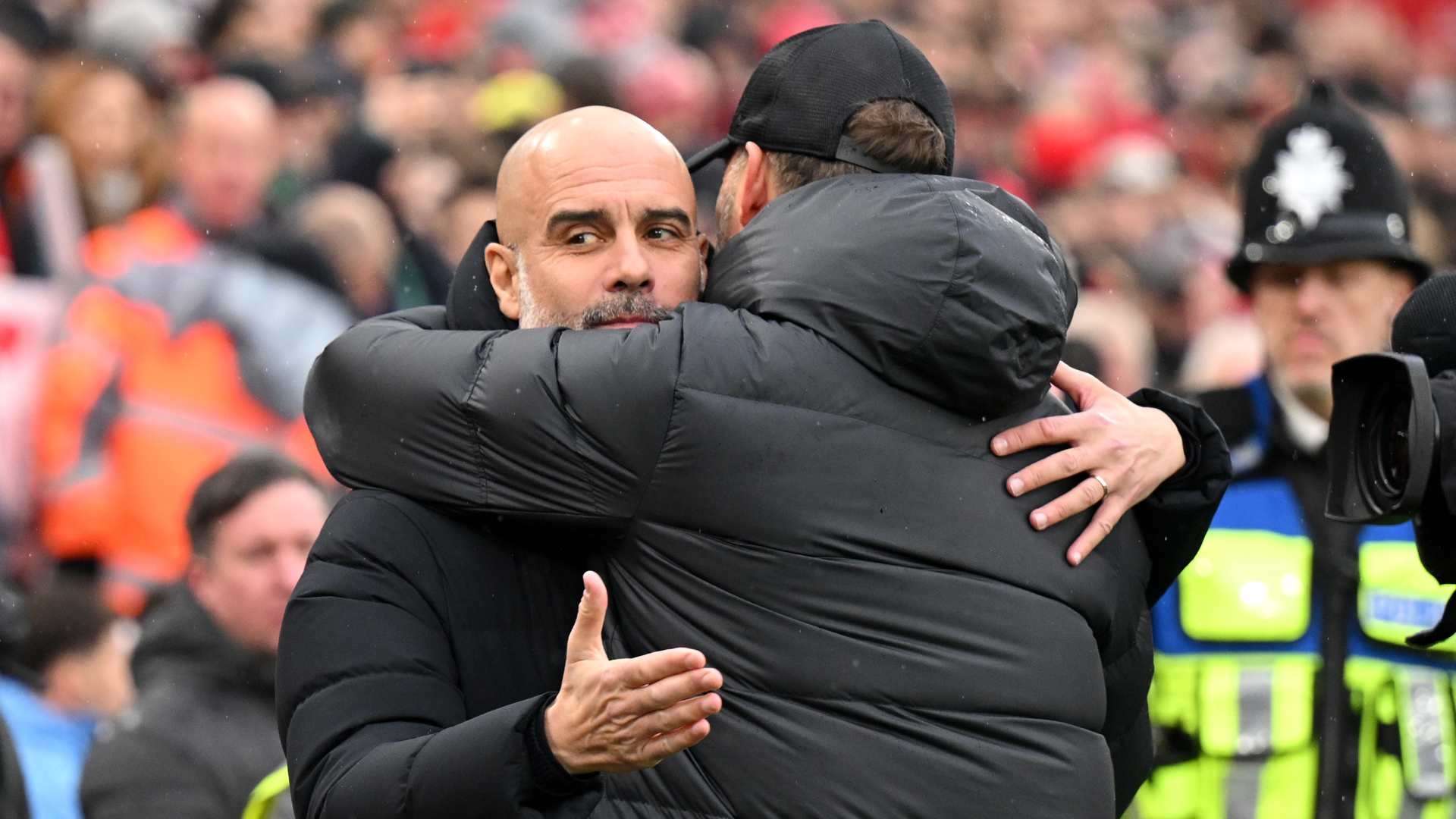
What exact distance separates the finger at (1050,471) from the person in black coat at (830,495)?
31 mm

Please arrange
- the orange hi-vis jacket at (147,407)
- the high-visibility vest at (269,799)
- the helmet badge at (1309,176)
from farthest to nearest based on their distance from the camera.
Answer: the orange hi-vis jacket at (147,407), the helmet badge at (1309,176), the high-visibility vest at (269,799)

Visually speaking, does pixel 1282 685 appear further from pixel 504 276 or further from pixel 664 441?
pixel 664 441

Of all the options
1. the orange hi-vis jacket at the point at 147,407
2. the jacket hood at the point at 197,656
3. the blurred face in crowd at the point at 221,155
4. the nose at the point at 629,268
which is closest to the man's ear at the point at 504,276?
the nose at the point at 629,268

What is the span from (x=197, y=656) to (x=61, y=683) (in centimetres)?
85

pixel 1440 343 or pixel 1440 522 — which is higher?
pixel 1440 343

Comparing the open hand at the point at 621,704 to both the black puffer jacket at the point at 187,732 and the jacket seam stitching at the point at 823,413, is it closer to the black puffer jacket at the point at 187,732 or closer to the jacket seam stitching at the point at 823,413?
the jacket seam stitching at the point at 823,413

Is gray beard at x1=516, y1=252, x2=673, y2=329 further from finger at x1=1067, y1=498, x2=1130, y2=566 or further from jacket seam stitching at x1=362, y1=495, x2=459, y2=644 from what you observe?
finger at x1=1067, y1=498, x2=1130, y2=566

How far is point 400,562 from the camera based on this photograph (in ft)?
10.3

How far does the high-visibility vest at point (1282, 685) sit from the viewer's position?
4449mm

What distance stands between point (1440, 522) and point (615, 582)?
1.27m

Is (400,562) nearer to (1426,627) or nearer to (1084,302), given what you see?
(1426,627)

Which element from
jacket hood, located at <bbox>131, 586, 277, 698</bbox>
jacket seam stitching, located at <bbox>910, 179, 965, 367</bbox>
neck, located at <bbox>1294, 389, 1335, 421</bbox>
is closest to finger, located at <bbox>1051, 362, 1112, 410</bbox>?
jacket seam stitching, located at <bbox>910, 179, 965, 367</bbox>

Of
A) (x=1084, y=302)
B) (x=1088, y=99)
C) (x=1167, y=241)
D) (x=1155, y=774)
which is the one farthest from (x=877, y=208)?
(x=1088, y=99)

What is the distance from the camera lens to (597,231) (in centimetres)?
347
